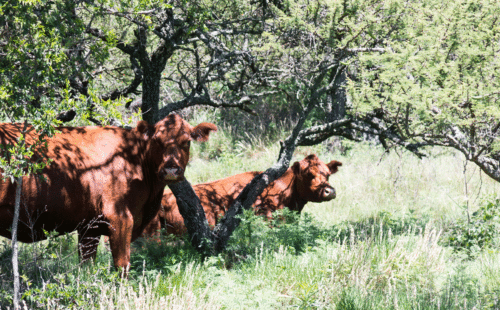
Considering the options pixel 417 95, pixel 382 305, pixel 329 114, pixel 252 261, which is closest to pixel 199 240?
pixel 252 261

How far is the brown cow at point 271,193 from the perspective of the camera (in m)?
7.72

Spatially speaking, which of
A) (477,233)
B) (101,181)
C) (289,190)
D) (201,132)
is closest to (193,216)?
(201,132)

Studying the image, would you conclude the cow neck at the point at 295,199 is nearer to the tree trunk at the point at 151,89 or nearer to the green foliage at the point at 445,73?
the green foliage at the point at 445,73

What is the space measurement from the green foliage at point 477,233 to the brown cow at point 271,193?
197cm

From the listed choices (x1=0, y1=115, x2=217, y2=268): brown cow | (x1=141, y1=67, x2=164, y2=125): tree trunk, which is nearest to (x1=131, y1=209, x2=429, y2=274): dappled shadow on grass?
(x1=0, y1=115, x2=217, y2=268): brown cow

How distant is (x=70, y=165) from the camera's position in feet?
16.6

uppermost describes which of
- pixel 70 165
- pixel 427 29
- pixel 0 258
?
pixel 427 29

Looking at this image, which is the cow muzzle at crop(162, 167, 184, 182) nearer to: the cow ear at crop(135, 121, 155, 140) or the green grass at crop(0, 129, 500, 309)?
the cow ear at crop(135, 121, 155, 140)

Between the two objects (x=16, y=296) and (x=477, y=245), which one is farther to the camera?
(x=477, y=245)

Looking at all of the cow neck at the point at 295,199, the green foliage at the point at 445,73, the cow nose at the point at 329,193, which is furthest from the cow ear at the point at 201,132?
the cow neck at the point at 295,199

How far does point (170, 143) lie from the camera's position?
5441 millimetres

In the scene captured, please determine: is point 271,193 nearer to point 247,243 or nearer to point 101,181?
point 247,243

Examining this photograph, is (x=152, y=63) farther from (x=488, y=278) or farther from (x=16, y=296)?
(x=488, y=278)

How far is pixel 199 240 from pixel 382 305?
8.94 ft
